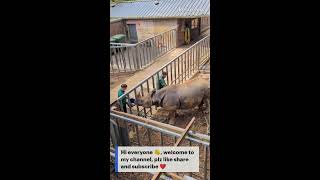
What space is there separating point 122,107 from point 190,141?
1.42 m

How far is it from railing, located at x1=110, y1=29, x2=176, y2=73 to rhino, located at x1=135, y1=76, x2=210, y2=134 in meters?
2.18

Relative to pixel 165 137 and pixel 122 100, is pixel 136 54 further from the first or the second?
pixel 165 137

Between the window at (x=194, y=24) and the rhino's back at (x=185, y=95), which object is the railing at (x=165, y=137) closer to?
the rhino's back at (x=185, y=95)

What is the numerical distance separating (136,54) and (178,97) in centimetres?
265

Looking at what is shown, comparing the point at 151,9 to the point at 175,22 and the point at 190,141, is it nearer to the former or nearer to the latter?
the point at 175,22

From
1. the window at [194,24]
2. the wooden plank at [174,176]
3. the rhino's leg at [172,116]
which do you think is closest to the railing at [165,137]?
the wooden plank at [174,176]

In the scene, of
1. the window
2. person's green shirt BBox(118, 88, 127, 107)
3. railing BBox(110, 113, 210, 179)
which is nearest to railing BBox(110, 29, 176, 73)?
the window

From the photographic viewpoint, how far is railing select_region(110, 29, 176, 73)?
6023 millimetres

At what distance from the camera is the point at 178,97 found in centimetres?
375

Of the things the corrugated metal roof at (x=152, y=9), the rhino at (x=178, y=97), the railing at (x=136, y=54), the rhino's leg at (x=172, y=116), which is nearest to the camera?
the rhino at (x=178, y=97)

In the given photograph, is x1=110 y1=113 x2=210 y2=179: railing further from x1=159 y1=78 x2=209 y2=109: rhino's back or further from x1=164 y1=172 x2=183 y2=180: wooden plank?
x1=159 y1=78 x2=209 y2=109: rhino's back

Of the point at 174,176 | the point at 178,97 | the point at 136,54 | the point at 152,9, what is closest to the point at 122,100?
the point at 178,97

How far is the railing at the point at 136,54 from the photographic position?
6023 millimetres
